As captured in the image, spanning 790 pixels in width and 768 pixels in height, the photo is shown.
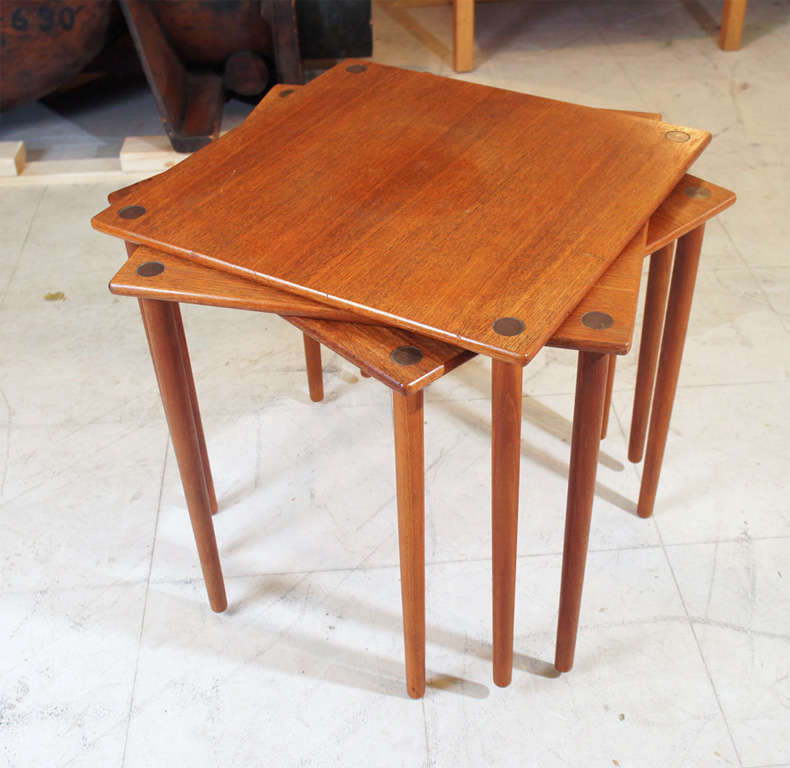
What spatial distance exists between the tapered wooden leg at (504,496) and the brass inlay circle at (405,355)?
0.08 metres

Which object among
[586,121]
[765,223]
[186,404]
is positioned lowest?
[765,223]

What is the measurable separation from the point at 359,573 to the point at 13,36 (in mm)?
1796

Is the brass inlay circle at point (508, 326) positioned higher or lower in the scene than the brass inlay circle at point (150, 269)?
higher

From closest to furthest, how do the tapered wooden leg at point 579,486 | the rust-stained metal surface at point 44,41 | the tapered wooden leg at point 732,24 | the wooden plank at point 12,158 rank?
the tapered wooden leg at point 579,486 → the rust-stained metal surface at point 44,41 → the wooden plank at point 12,158 → the tapered wooden leg at point 732,24

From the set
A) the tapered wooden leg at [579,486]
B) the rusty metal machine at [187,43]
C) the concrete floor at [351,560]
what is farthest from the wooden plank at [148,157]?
the tapered wooden leg at [579,486]

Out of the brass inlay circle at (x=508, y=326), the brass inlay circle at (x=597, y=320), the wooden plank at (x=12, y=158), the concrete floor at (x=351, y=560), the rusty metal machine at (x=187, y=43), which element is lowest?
the concrete floor at (x=351, y=560)

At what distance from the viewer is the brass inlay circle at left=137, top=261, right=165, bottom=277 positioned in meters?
1.08

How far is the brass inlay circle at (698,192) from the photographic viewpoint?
4.07 ft

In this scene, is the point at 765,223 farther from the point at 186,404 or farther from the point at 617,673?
the point at 186,404

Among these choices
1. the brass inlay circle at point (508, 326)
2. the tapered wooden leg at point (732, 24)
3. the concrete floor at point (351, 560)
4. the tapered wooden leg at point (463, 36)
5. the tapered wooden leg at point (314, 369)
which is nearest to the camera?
the brass inlay circle at point (508, 326)

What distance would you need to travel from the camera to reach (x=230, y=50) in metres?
2.79

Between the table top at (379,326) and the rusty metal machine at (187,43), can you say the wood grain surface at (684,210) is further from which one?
the rusty metal machine at (187,43)

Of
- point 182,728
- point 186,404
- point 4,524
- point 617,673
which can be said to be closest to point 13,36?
point 4,524

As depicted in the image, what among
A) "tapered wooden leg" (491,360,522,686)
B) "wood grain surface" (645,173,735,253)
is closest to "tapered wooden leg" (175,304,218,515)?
"tapered wooden leg" (491,360,522,686)
